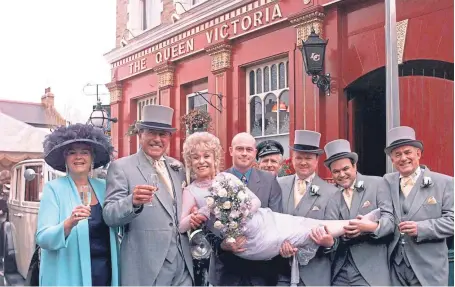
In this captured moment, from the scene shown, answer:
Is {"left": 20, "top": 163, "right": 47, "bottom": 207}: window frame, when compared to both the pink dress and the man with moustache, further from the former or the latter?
the pink dress

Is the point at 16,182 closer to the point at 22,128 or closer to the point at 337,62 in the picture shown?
the point at 22,128

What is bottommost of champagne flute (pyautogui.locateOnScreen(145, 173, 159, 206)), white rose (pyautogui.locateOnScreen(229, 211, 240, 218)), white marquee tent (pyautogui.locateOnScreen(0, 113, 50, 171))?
white rose (pyautogui.locateOnScreen(229, 211, 240, 218))

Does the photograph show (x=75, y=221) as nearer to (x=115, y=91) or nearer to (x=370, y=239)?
(x=370, y=239)

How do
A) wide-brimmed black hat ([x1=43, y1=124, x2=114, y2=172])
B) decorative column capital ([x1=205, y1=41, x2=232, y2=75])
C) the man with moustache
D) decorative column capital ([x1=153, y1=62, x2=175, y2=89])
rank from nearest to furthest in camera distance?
wide-brimmed black hat ([x1=43, y1=124, x2=114, y2=172]) → the man with moustache → decorative column capital ([x1=205, y1=41, x2=232, y2=75]) → decorative column capital ([x1=153, y1=62, x2=175, y2=89])

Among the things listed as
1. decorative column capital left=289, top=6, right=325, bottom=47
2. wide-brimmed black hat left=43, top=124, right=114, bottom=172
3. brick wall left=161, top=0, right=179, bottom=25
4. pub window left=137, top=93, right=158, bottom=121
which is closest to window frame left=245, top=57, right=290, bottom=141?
decorative column capital left=289, top=6, right=325, bottom=47

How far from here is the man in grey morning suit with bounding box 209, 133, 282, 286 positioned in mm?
3750

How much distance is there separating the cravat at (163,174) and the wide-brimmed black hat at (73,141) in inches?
13.6

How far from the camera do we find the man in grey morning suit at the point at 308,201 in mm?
3744

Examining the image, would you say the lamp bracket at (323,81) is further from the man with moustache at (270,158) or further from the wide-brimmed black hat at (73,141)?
the wide-brimmed black hat at (73,141)

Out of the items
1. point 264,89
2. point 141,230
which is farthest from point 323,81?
point 141,230

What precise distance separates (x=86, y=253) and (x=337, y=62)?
6264 mm

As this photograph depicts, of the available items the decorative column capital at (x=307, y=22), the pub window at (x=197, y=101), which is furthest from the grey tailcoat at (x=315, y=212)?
the pub window at (x=197, y=101)

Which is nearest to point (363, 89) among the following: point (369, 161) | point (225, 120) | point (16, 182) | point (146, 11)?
point (369, 161)

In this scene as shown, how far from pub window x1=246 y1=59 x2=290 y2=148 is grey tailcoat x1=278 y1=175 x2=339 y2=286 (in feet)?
18.8
